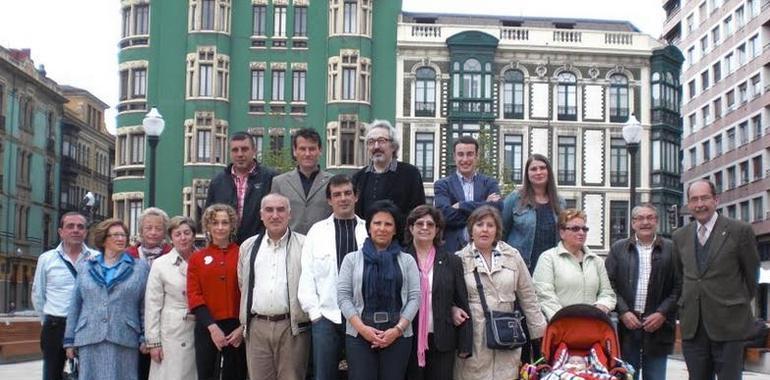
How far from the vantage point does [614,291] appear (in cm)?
1015

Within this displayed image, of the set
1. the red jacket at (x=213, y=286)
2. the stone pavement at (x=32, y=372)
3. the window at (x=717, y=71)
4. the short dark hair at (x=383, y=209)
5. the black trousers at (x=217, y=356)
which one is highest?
the window at (x=717, y=71)

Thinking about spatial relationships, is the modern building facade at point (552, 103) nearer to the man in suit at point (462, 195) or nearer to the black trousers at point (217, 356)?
the man in suit at point (462, 195)

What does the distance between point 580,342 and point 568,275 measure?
2.96 feet

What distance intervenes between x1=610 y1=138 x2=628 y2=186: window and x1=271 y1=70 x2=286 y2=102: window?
1585 centimetres

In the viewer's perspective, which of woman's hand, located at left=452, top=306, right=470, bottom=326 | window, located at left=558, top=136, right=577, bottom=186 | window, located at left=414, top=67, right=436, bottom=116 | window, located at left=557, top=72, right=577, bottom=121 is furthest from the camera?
window, located at left=557, top=72, right=577, bottom=121

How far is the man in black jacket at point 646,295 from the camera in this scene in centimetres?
999

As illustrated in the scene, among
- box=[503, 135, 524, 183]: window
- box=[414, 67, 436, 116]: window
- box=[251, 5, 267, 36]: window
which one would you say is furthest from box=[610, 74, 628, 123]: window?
box=[251, 5, 267, 36]: window

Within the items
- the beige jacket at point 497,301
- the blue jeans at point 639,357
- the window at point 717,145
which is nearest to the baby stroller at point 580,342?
the beige jacket at point 497,301

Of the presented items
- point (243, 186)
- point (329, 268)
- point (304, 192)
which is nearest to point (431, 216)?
point (329, 268)

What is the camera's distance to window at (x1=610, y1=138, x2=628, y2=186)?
47656 mm

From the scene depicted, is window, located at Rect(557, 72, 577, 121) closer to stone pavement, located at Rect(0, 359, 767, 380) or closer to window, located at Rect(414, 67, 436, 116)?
window, located at Rect(414, 67, 436, 116)

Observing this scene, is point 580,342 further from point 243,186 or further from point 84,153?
point 84,153

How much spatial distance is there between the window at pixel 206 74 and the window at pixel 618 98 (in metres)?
18.4

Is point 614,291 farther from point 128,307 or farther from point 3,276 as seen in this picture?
point 3,276
